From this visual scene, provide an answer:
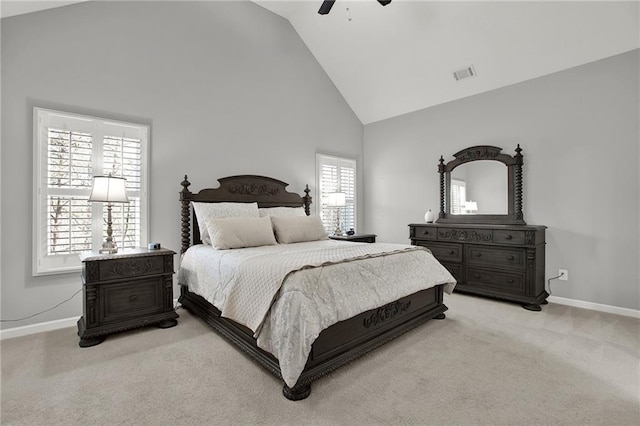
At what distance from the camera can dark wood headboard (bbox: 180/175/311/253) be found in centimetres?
365

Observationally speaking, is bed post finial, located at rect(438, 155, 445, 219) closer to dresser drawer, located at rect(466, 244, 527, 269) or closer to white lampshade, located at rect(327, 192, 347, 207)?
dresser drawer, located at rect(466, 244, 527, 269)

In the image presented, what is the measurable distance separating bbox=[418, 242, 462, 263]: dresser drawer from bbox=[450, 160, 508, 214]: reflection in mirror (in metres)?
0.63

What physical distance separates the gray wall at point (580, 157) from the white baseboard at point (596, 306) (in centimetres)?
5

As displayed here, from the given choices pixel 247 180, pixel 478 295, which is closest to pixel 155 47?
pixel 247 180

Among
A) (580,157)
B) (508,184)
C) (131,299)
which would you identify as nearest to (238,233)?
(131,299)

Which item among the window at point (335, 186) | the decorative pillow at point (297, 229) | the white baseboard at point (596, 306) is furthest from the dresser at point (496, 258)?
the decorative pillow at point (297, 229)

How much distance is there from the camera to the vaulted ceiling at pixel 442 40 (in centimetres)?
327

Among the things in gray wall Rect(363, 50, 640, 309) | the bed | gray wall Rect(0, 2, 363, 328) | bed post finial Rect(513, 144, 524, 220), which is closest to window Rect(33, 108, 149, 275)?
gray wall Rect(0, 2, 363, 328)

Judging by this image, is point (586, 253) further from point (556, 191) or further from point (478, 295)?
point (478, 295)

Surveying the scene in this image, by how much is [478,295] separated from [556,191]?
1611 millimetres

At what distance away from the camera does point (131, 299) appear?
9.37 feet

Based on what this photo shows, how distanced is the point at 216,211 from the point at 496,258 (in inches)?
138

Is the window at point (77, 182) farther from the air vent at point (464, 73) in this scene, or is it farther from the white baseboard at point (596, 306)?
the white baseboard at point (596, 306)

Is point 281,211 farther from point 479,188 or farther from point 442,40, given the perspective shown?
point 442,40
